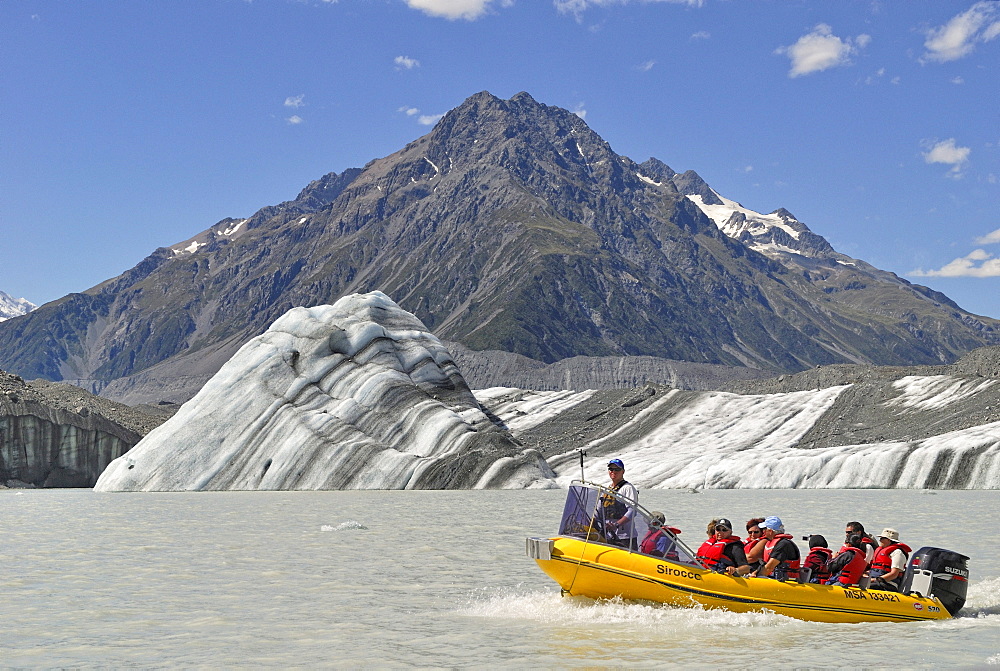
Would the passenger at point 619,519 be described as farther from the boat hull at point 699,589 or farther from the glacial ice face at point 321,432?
the glacial ice face at point 321,432

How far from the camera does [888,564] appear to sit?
63.8 ft

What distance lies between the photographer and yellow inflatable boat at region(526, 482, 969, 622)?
18047mm

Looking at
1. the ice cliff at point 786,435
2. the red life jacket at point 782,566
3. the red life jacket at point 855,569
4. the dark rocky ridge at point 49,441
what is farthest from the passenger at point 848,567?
the dark rocky ridge at point 49,441

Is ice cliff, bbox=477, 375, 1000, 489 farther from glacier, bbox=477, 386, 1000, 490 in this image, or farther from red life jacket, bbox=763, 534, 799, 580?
red life jacket, bbox=763, 534, 799, 580

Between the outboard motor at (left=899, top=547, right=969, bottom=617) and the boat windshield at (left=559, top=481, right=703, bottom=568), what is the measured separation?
451 centimetres

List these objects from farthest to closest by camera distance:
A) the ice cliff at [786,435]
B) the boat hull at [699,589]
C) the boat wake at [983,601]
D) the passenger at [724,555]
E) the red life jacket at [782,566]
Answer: the ice cliff at [786,435], the boat wake at [983,601], the red life jacket at [782,566], the passenger at [724,555], the boat hull at [699,589]

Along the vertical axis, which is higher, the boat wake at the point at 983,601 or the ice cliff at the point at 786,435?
the ice cliff at the point at 786,435

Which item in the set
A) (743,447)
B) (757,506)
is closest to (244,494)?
(757,506)

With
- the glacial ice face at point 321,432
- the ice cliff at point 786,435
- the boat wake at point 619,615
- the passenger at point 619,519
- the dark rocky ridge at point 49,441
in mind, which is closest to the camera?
the boat wake at point 619,615

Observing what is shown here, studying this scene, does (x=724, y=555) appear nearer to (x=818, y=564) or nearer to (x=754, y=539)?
(x=754, y=539)

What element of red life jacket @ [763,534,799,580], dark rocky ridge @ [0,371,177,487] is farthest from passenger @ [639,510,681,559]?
dark rocky ridge @ [0,371,177,487]

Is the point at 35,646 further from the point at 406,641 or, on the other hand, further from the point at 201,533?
the point at 201,533

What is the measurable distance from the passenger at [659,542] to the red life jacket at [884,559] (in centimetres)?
433

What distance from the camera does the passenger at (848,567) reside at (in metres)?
19.2
